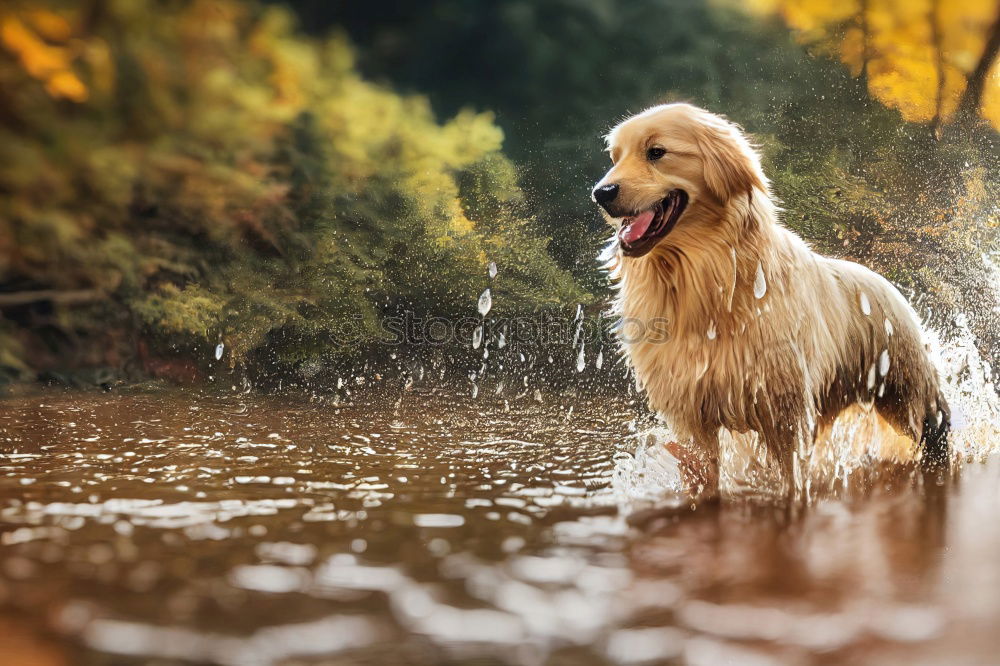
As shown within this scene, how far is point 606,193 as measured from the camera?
7.79 feet

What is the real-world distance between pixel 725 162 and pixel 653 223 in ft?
0.85

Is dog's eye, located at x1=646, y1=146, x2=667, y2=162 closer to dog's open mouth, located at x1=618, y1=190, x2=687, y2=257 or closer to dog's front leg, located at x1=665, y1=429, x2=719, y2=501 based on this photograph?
dog's open mouth, located at x1=618, y1=190, x2=687, y2=257

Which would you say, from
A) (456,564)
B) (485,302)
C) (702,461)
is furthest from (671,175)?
(485,302)

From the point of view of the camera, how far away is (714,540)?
1983 mm

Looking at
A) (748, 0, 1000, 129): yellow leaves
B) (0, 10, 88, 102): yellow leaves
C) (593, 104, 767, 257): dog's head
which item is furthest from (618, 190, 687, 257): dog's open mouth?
(748, 0, 1000, 129): yellow leaves

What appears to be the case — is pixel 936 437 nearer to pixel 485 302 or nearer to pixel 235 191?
pixel 485 302

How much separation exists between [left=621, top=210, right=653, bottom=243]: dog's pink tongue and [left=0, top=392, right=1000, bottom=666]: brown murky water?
2.36ft

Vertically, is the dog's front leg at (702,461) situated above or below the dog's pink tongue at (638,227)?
below

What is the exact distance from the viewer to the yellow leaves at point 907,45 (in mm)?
5652

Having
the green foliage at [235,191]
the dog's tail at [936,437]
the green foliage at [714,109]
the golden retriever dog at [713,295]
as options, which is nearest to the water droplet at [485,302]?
the green foliage at [235,191]

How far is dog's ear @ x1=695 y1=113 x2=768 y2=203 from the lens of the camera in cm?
242

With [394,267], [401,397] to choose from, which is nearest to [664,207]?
[401,397]

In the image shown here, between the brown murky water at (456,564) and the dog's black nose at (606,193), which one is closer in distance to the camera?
the brown murky water at (456,564)

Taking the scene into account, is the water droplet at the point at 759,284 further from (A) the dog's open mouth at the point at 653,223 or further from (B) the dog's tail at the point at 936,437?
(B) the dog's tail at the point at 936,437
